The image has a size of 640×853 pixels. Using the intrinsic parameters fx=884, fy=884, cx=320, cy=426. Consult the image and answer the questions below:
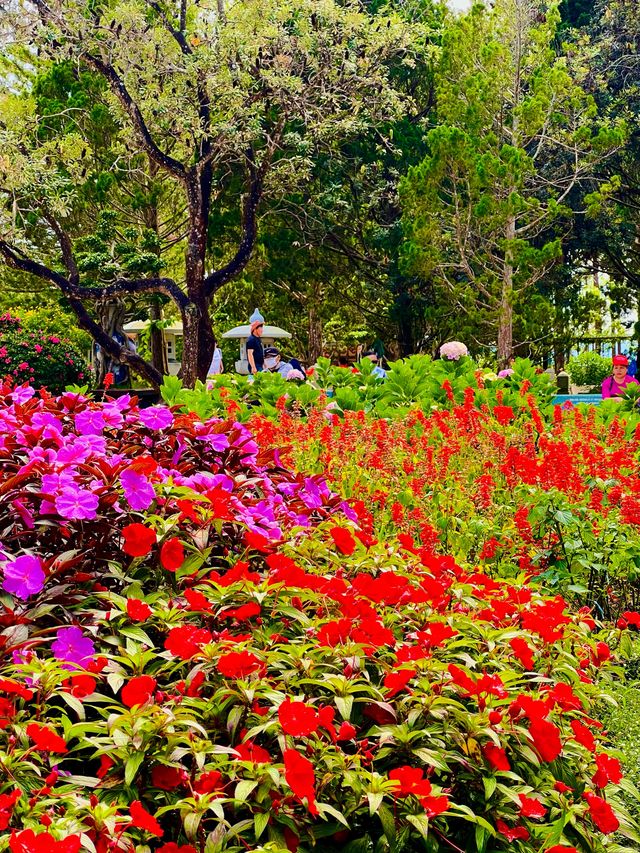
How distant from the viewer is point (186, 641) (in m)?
1.72

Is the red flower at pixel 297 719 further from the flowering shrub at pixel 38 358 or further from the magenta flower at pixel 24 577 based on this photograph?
the flowering shrub at pixel 38 358

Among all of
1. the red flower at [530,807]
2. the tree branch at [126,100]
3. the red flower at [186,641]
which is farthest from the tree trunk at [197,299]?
the red flower at [530,807]

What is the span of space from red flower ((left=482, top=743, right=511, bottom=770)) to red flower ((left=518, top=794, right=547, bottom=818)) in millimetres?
66

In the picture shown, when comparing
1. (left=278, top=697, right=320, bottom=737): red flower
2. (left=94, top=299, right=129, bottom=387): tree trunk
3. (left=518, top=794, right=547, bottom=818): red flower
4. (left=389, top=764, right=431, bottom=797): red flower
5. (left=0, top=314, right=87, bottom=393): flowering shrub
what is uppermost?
(left=94, top=299, right=129, bottom=387): tree trunk

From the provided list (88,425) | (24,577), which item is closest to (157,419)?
(88,425)

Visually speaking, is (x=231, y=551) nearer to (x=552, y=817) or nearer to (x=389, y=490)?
(x=552, y=817)

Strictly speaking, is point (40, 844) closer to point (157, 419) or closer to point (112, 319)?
point (157, 419)

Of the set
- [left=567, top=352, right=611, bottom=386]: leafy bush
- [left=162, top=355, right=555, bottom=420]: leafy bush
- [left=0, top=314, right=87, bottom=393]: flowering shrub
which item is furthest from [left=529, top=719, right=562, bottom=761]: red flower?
[left=567, top=352, right=611, bottom=386]: leafy bush

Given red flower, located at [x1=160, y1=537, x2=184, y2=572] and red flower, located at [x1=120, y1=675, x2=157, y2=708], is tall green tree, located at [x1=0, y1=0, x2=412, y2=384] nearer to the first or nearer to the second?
red flower, located at [x1=160, y1=537, x2=184, y2=572]

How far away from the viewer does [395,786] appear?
1597mm

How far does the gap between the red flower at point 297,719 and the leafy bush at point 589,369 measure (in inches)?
812

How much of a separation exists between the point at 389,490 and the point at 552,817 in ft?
9.43

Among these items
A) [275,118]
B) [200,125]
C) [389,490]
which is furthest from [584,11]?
[389,490]

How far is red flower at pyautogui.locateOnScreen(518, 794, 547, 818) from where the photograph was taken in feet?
5.51
